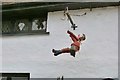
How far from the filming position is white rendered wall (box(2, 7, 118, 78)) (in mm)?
7812

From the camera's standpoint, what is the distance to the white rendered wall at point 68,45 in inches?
308

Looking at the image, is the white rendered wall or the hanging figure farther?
the white rendered wall

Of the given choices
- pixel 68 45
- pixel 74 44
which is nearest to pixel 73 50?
pixel 74 44

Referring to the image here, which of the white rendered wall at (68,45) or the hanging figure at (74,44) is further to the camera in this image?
the white rendered wall at (68,45)

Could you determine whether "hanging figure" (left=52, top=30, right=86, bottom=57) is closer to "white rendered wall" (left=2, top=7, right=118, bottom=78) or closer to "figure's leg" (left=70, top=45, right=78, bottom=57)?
"figure's leg" (left=70, top=45, right=78, bottom=57)

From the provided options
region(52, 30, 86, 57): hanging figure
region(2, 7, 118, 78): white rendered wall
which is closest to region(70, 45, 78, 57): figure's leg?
region(52, 30, 86, 57): hanging figure

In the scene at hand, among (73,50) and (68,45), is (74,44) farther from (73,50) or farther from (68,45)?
(68,45)

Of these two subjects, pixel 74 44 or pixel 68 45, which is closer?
pixel 74 44

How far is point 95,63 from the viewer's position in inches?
308

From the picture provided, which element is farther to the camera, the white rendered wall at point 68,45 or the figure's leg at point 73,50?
the white rendered wall at point 68,45

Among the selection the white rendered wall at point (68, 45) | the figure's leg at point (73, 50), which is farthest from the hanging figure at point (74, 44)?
the white rendered wall at point (68, 45)

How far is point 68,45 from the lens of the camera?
8156 millimetres

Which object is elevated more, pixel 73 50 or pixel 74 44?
pixel 74 44

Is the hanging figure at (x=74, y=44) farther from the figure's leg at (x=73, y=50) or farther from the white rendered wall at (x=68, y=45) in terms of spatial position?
the white rendered wall at (x=68, y=45)
